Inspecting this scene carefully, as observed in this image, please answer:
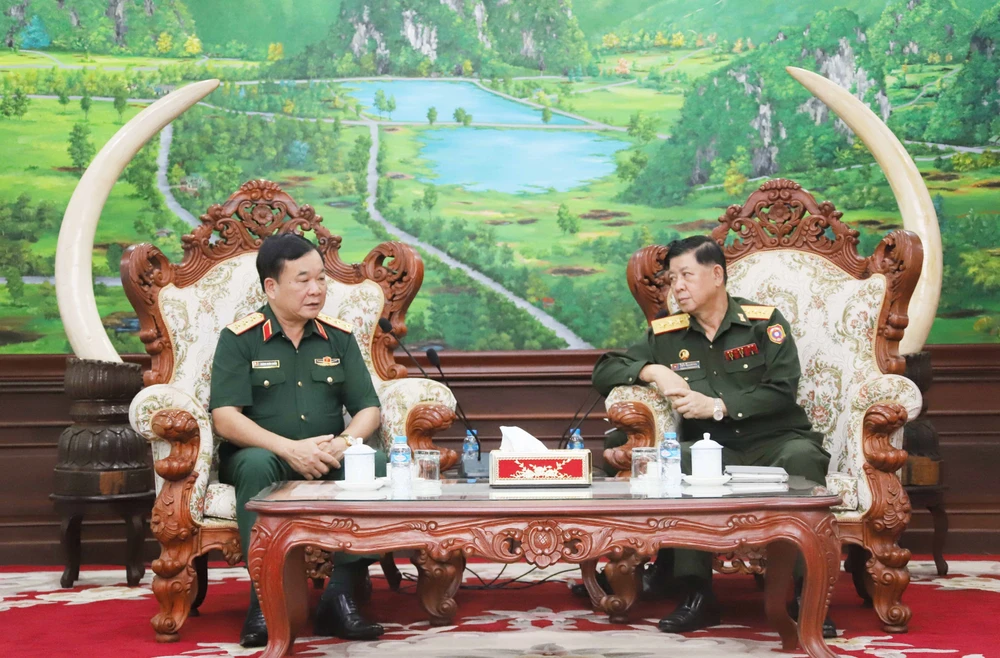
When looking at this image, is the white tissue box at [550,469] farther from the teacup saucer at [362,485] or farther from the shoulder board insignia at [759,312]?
the shoulder board insignia at [759,312]

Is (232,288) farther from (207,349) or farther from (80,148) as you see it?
(80,148)

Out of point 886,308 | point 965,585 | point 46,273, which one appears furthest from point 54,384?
point 965,585

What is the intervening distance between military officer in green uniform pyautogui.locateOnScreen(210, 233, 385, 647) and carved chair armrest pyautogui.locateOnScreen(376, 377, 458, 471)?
0.08 meters

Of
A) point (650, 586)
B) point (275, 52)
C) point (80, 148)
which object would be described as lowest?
point (650, 586)

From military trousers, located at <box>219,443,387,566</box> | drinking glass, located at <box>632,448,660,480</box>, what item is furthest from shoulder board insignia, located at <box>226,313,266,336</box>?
drinking glass, located at <box>632,448,660,480</box>

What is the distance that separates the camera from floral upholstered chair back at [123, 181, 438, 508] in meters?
3.36

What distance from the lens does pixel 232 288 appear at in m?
3.51

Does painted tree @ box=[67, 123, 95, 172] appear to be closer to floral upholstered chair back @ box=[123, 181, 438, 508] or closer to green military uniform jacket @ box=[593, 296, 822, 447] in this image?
floral upholstered chair back @ box=[123, 181, 438, 508]

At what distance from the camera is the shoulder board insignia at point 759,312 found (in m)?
3.33

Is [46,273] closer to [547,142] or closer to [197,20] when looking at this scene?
[197,20]

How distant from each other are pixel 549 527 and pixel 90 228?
244cm

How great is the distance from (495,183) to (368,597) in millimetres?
1981

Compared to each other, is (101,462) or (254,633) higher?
(101,462)

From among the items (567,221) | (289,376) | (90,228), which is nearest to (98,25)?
(90,228)
